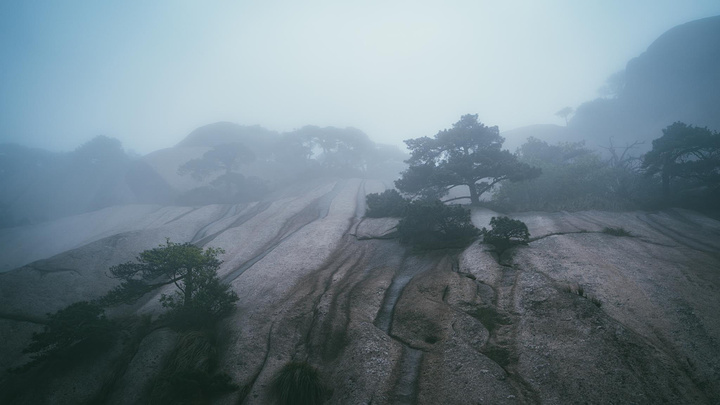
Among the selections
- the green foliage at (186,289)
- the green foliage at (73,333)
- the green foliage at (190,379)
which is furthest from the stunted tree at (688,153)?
the green foliage at (73,333)

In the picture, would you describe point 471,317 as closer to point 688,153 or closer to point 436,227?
point 436,227

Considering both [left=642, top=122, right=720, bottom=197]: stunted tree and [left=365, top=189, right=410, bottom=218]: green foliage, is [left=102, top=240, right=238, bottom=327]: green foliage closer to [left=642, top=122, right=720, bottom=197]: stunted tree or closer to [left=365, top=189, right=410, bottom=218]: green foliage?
[left=365, top=189, right=410, bottom=218]: green foliage

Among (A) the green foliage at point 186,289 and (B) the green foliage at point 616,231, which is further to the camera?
(B) the green foliage at point 616,231

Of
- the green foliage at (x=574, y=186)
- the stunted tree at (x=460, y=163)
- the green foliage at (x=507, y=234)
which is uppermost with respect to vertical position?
the stunted tree at (x=460, y=163)

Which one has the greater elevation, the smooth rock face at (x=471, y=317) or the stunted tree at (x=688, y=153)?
the stunted tree at (x=688, y=153)

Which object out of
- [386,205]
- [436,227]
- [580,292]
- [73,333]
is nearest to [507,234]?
[436,227]

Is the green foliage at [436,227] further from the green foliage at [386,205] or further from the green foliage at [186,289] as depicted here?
the green foliage at [186,289]

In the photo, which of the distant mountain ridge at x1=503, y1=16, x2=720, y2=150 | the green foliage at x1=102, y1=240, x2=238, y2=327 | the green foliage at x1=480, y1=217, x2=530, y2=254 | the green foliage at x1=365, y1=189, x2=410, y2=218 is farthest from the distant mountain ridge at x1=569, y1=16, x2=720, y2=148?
the green foliage at x1=102, y1=240, x2=238, y2=327
